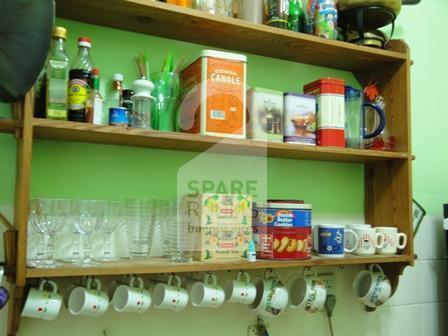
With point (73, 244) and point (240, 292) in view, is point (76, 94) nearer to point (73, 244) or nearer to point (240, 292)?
point (73, 244)

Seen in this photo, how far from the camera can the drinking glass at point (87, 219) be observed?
1.17 metres

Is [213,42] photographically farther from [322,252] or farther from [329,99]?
[322,252]

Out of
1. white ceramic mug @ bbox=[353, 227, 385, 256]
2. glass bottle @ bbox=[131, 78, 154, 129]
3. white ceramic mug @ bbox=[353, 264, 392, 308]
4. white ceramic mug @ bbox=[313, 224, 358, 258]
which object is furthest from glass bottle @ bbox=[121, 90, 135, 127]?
white ceramic mug @ bbox=[353, 264, 392, 308]

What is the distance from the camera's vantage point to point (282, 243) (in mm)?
1332

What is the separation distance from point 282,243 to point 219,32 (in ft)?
2.21

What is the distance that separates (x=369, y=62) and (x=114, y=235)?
42.6 inches

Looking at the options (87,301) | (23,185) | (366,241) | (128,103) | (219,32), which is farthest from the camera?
(366,241)

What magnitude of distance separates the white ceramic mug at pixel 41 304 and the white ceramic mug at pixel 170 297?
0.27 m

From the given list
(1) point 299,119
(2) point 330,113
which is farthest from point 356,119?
(1) point 299,119

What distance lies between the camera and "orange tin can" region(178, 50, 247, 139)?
1253 millimetres

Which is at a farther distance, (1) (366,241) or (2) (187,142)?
(1) (366,241)

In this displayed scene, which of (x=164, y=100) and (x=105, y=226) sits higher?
(x=164, y=100)

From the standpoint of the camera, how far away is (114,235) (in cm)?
128

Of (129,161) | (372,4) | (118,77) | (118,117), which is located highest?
(372,4)
